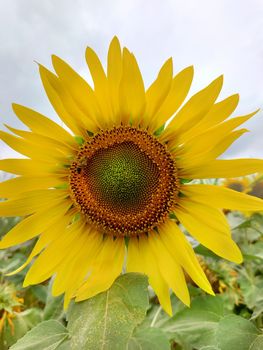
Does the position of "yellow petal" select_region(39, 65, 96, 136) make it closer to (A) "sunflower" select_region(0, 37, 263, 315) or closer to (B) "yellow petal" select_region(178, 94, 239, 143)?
(A) "sunflower" select_region(0, 37, 263, 315)

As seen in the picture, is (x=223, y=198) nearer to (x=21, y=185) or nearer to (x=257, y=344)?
(x=257, y=344)

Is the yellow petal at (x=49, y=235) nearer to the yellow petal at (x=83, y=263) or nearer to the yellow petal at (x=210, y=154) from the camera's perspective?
the yellow petal at (x=83, y=263)

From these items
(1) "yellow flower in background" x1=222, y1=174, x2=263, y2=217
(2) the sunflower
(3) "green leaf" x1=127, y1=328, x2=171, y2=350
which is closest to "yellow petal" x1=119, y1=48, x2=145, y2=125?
(2) the sunflower

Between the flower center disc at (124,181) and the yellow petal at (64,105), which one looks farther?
the flower center disc at (124,181)

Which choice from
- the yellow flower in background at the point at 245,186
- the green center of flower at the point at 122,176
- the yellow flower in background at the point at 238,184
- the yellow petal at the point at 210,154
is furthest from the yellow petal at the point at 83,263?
the yellow flower in background at the point at 238,184

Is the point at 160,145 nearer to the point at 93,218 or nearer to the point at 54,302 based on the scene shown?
the point at 93,218
